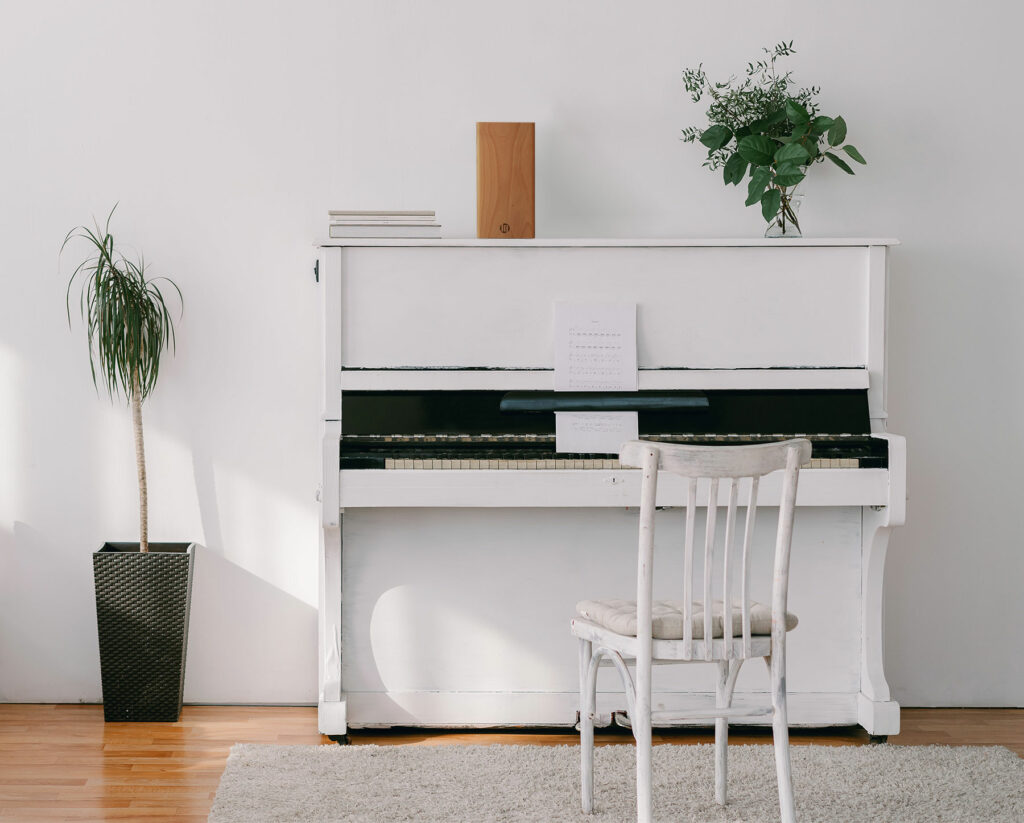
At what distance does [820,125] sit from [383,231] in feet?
4.34

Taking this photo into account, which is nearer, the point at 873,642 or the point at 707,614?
the point at 707,614

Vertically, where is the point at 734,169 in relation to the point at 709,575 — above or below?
above

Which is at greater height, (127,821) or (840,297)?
(840,297)

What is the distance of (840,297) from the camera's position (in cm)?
296

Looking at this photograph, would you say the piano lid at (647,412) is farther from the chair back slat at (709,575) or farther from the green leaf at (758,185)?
the chair back slat at (709,575)

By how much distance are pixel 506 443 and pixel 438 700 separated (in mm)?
814

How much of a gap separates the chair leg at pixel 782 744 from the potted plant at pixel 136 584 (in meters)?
1.77

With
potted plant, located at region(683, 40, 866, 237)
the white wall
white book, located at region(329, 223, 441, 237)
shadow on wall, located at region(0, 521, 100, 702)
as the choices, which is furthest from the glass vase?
shadow on wall, located at region(0, 521, 100, 702)

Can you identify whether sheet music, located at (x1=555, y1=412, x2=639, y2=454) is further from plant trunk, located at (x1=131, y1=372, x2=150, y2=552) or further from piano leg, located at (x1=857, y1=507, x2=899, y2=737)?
plant trunk, located at (x1=131, y1=372, x2=150, y2=552)

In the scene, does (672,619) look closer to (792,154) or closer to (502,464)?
(502,464)

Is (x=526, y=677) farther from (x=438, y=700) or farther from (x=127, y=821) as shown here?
(x=127, y=821)

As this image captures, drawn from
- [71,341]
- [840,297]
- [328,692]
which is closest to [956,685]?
[840,297]

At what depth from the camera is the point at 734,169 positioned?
3123 millimetres

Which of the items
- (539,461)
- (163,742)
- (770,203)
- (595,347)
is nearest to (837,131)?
(770,203)
